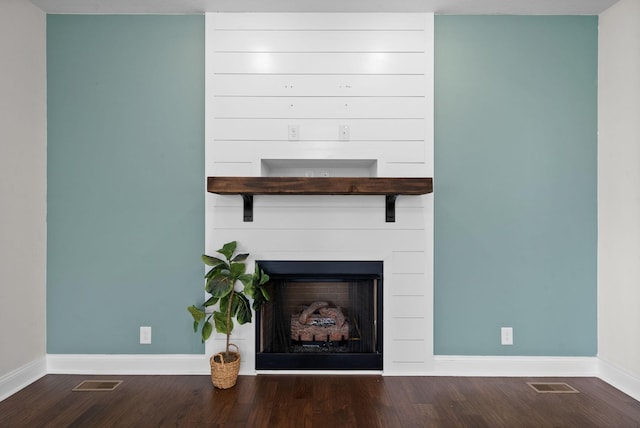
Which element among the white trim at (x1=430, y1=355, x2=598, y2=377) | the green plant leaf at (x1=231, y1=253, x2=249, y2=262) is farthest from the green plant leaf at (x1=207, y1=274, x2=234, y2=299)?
the white trim at (x1=430, y1=355, x2=598, y2=377)

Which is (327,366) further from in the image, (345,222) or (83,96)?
(83,96)

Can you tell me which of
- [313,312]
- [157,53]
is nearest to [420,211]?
[313,312]

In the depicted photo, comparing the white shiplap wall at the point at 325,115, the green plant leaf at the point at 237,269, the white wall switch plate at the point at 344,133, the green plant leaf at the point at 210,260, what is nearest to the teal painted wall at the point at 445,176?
the white shiplap wall at the point at 325,115

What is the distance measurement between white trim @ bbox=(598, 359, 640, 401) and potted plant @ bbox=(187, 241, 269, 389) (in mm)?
2243

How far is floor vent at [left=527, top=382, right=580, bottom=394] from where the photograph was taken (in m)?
2.27

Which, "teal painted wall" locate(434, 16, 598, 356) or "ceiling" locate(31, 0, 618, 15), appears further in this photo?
"teal painted wall" locate(434, 16, 598, 356)

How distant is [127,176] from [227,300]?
1.10 meters

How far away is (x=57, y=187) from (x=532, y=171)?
10.6 feet

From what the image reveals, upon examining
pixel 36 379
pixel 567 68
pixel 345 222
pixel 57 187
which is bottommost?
pixel 36 379

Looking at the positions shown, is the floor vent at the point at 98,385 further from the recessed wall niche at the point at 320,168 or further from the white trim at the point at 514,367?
the white trim at the point at 514,367

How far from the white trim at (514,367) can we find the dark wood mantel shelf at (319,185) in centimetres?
121

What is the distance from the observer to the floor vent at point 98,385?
2.28m

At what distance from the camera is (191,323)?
251 cm

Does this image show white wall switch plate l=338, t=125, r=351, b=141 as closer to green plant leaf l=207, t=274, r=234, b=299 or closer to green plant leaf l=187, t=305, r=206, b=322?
green plant leaf l=207, t=274, r=234, b=299
